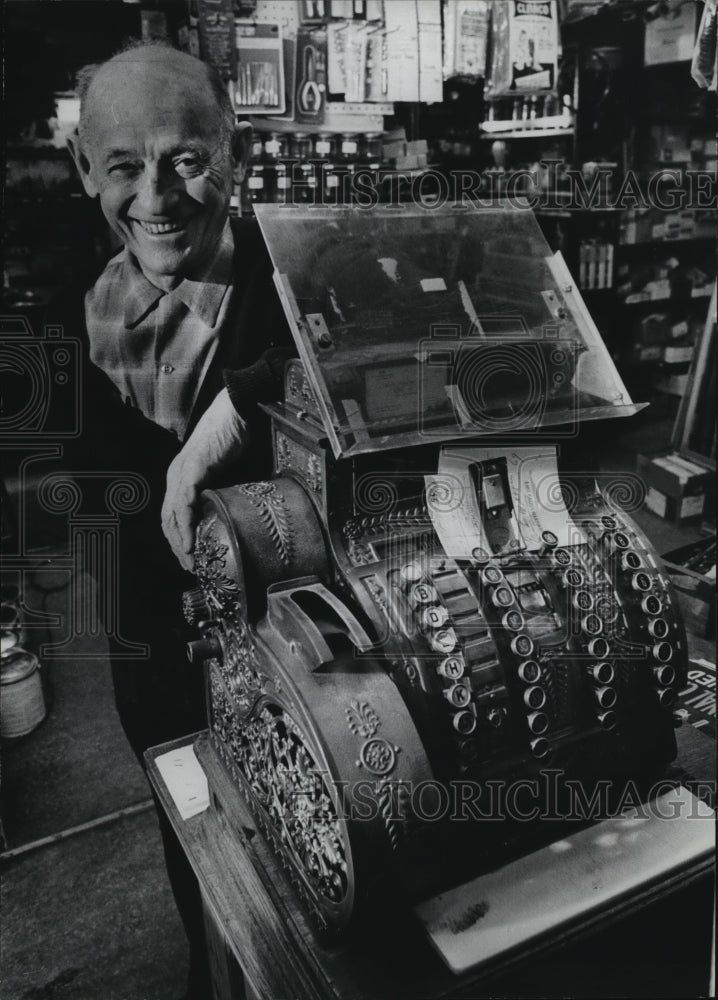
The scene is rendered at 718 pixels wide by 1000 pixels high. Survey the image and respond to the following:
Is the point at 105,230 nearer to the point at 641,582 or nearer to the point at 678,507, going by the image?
the point at 641,582

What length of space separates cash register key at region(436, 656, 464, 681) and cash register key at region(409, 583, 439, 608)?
10cm

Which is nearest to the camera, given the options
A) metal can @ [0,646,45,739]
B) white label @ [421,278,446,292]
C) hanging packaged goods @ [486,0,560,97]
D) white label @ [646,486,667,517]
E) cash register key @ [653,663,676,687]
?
cash register key @ [653,663,676,687]

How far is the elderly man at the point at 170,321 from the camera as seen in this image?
5.68 feet

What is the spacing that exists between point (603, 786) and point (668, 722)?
184 millimetres

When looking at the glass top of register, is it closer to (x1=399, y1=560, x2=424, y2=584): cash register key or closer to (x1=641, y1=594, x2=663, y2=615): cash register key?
(x1=399, y1=560, x2=424, y2=584): cash register key

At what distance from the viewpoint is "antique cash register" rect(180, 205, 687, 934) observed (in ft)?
4.01

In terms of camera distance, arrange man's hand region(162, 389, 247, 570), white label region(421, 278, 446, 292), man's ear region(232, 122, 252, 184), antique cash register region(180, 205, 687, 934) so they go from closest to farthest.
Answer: antique cash register region(180, 205, 687, 934) → white label region(421, 278, 446, 292) → man's ear region(232, 122, 252, 184) → man's hand region(162, 389, 247, 570)

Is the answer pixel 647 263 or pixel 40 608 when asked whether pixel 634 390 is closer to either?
pixel 647 263

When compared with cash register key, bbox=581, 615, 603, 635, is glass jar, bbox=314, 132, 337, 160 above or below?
above

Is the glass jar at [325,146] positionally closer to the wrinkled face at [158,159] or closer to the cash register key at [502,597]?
the wrinkled face at [158,159]

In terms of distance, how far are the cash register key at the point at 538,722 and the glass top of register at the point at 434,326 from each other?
19.9 inches

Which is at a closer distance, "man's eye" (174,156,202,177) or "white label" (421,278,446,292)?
"white label" (421,278,446,292)

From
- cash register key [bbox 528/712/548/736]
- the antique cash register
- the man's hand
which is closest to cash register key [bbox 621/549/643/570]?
the antique cash register

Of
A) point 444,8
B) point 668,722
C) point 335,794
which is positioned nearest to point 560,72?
point 444,8
